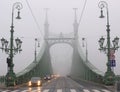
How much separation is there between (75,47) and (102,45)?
69.8 meters

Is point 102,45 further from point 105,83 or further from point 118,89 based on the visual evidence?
point 118,89

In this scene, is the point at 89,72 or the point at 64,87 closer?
the point at 64,87

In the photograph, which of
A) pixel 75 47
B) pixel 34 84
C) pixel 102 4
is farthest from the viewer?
pixel 75 47

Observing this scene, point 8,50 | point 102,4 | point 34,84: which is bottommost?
point 34,84

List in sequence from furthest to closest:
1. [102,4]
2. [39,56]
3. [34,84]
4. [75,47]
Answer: [75,47]
[39,56]
[34,84]
[102,4]

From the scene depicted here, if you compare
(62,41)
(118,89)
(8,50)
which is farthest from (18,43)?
(62,41)

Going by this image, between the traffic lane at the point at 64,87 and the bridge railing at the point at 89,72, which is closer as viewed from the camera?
the traffic lane at the point at 64,87

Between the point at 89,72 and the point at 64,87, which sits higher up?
the point at 89,72

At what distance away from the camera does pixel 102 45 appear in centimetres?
4269

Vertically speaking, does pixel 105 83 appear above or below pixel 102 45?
below

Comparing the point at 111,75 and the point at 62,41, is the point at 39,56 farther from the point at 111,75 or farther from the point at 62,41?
the point at 111,75

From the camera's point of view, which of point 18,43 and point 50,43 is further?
point 50,43

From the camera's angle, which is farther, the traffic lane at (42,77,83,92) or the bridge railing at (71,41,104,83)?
the bridge railing at (71,41,104,83)

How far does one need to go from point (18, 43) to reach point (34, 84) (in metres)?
8.35
